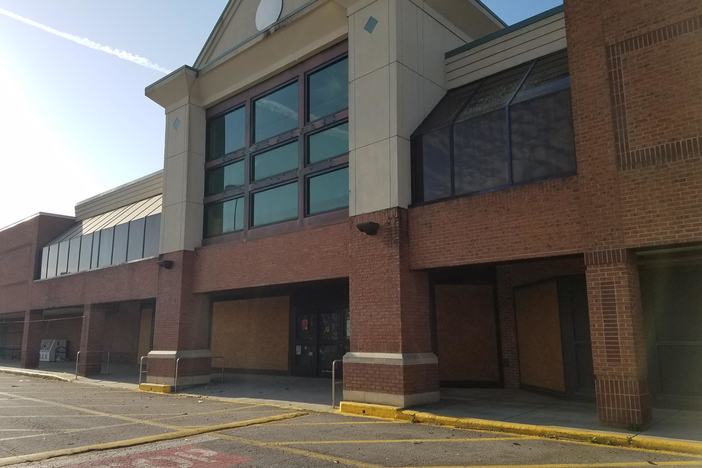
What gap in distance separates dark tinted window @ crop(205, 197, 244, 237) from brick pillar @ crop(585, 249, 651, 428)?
11927 mm

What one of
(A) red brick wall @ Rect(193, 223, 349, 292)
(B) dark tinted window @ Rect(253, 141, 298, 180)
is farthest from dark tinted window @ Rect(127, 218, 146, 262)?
(B) dark tinted window @ Rect(253, 141, 298, 180)

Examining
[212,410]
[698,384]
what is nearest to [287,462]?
[212,410]

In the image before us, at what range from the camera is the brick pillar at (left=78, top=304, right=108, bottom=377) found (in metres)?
24.6

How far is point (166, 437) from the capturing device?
977 cm

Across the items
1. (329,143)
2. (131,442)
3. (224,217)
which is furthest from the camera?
(224,217)

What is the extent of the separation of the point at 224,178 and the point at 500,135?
35.6 ft

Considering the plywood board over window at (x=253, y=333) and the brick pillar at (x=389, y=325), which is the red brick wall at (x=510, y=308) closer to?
the brick pillar at (x=389, y=325)

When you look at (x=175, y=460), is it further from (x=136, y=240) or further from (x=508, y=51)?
(x=136, y=240)

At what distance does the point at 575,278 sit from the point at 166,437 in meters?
9.98

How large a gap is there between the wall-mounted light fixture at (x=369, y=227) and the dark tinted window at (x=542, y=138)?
137 inches

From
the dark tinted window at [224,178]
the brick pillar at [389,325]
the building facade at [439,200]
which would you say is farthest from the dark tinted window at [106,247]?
the brick pillar at [389,325]

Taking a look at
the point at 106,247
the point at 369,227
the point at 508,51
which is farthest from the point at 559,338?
the point at 106,247

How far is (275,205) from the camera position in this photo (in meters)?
17.5

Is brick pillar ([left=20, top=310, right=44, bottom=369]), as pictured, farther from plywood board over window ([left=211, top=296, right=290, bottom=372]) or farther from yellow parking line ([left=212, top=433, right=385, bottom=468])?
yellow parking line ([left=212, top=433, right=385, bottom=468])
